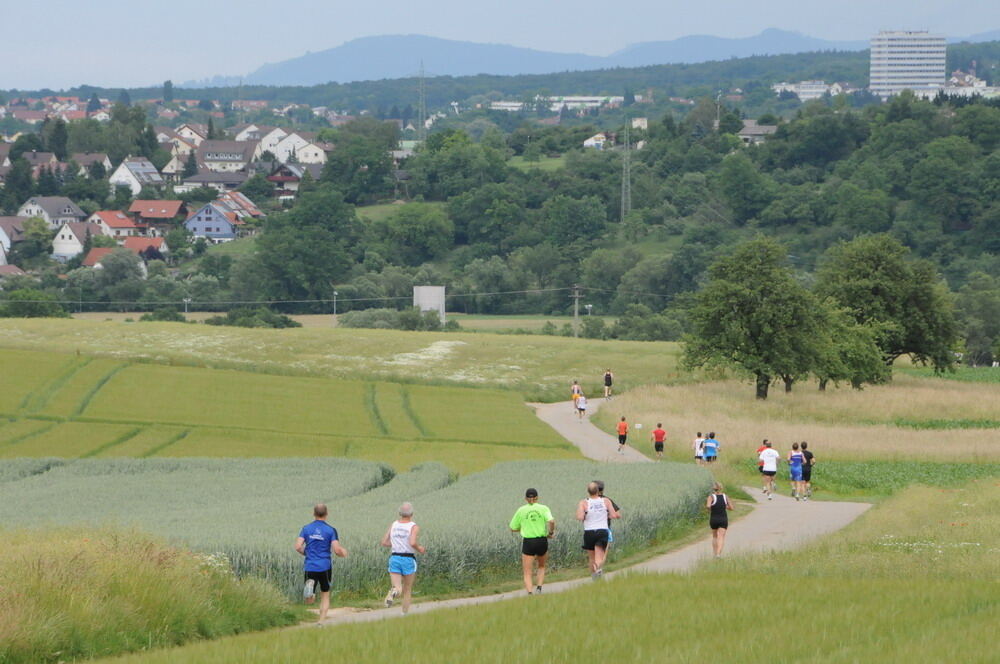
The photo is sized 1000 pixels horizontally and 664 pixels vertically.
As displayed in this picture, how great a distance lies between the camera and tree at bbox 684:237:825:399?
217ft

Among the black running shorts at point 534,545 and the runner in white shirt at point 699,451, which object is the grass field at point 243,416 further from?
the black running shorts at point 534,545

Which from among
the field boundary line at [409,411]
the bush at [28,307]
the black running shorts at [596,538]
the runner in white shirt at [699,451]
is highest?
the black running shorts at [596,538]

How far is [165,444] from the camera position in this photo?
164 feet

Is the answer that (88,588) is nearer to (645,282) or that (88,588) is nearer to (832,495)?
(832,495)

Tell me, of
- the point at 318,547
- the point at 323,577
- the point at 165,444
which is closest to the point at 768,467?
the point at 323,577

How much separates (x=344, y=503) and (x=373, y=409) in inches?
965

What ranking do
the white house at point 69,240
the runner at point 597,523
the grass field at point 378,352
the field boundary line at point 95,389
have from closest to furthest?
the runner at point 597,523, the field boundary line at point 95,389, the grass field at point 378,352, the white house at point 69,240

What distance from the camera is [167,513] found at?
3234 cm

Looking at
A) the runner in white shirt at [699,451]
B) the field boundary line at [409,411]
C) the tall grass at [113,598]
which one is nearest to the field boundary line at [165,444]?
the field boundary line at [409,411]

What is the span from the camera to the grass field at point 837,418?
50344mm

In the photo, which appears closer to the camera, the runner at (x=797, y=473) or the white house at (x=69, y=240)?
the runner at (x=797, y=473)

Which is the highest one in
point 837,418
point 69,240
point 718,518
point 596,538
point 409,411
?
point 596,538

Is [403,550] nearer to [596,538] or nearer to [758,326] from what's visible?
[596,538]

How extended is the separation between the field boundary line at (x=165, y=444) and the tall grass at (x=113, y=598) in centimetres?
2590
